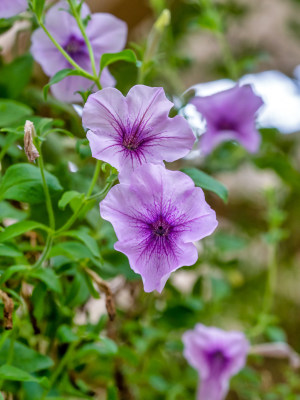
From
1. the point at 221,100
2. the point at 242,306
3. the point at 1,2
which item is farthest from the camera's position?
the point at 242,306

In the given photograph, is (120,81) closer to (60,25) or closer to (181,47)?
(60,25)

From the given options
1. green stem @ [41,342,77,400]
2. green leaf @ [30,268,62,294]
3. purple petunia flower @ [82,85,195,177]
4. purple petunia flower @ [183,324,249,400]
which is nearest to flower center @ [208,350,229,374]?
purple petunia flower @ [183,324,249,400]

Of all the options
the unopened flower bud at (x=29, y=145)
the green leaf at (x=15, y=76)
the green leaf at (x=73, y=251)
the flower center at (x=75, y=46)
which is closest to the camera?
the unopened flower bud at (x=29, y=145)

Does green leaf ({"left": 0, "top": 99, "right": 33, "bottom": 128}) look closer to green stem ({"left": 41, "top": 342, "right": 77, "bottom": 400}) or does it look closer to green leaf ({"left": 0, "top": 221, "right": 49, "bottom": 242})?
green leaf ({"left": 0, "top": 221, "right": 49, "bottom": 242})

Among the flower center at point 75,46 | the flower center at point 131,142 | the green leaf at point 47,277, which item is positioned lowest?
the green leaf at point 47,277

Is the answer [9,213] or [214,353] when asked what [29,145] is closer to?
[9,213]

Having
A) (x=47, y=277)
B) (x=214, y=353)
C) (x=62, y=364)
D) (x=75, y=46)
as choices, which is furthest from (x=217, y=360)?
(x=75, y=46)

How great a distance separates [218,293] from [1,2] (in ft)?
2.40

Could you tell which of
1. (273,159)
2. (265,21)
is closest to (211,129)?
(273,159)

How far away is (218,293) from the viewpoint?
1074 millimetres

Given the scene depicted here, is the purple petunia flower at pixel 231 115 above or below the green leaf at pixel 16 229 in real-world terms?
below

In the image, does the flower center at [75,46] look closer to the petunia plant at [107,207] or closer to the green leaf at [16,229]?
the petunia plant at [107,207]

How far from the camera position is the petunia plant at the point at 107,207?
1.37 ft

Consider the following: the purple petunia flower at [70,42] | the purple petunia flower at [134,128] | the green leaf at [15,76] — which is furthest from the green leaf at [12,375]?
the green leaf at [15,76]
